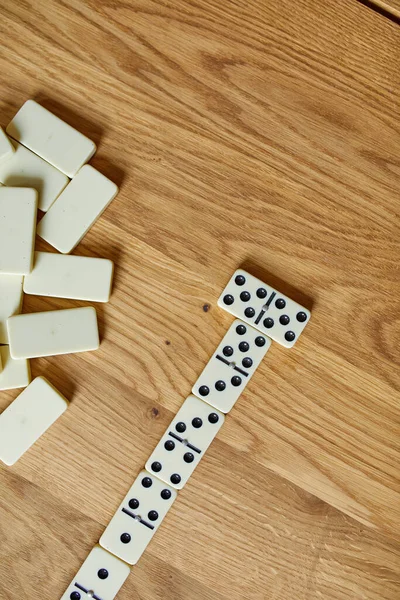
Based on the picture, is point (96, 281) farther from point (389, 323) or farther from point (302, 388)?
point (389, 323)

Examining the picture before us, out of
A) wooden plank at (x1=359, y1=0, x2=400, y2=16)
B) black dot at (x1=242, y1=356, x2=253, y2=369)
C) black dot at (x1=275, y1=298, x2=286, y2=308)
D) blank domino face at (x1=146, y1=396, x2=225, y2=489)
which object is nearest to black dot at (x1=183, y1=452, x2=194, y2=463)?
blank domino face at (x1=146, y1=396, x2=225, y2=489)

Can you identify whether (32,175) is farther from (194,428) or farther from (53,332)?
(194,428)

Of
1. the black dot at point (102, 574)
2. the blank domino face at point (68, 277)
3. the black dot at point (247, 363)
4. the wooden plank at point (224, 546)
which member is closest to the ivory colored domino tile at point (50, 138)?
the blank domino face at point (68, 277)

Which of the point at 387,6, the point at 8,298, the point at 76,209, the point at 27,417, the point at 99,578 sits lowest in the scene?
the point at 99,578

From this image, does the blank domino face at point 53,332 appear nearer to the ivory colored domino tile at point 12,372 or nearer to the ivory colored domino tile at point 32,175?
the ivory colored domino tile at point 12,372

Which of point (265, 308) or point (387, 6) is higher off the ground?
point (387, 6)

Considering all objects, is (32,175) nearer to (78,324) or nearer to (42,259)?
(42,259)

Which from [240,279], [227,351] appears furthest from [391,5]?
[227,351]
